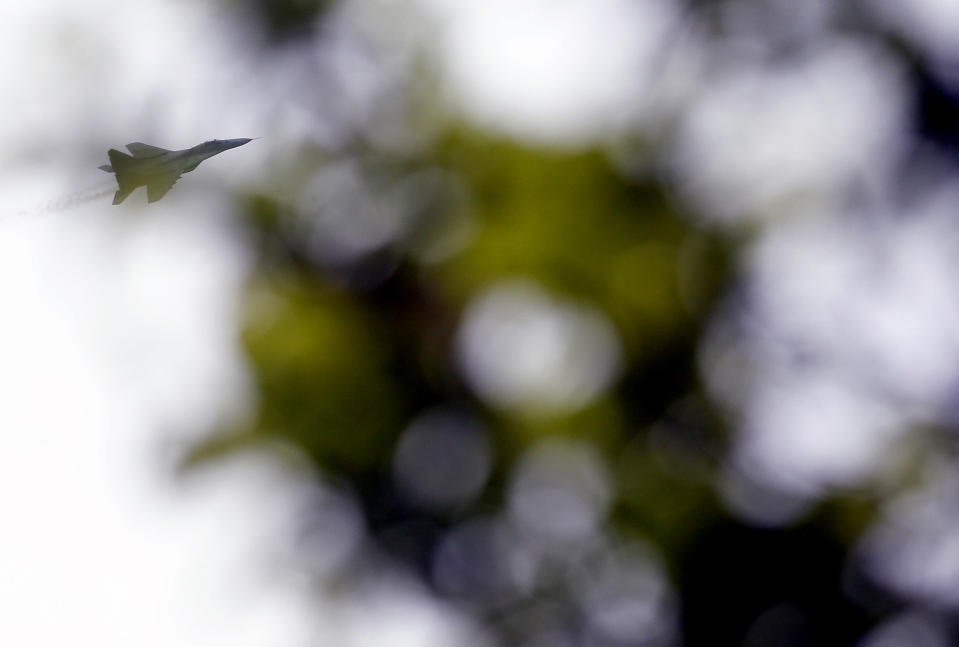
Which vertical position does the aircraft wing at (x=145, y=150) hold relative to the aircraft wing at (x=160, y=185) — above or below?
above

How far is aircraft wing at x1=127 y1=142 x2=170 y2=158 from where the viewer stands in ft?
1.74

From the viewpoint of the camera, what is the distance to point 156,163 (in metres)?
0.52

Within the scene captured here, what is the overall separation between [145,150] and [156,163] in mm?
17

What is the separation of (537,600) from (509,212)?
1397mm

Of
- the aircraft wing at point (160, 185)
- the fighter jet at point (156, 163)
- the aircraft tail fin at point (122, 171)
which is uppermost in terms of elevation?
the aircraft tail fin at point (122, 171)

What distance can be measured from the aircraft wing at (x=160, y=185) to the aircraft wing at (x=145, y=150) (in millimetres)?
23

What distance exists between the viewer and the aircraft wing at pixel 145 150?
53 centimetres

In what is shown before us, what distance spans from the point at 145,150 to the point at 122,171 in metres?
0.04

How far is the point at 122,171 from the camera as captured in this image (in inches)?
19.3

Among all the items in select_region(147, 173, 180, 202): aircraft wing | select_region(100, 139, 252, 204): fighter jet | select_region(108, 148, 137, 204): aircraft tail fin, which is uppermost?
select_region(108, 148, 137, 204): aircraft tail fin

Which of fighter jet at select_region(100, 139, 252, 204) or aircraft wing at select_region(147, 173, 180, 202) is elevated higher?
fighter jet at select_region(100, 139, 252, 204)

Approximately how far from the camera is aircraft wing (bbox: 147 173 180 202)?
19.6 inches

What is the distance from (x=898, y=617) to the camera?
3867mm

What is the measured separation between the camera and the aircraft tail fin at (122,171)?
46 cm
